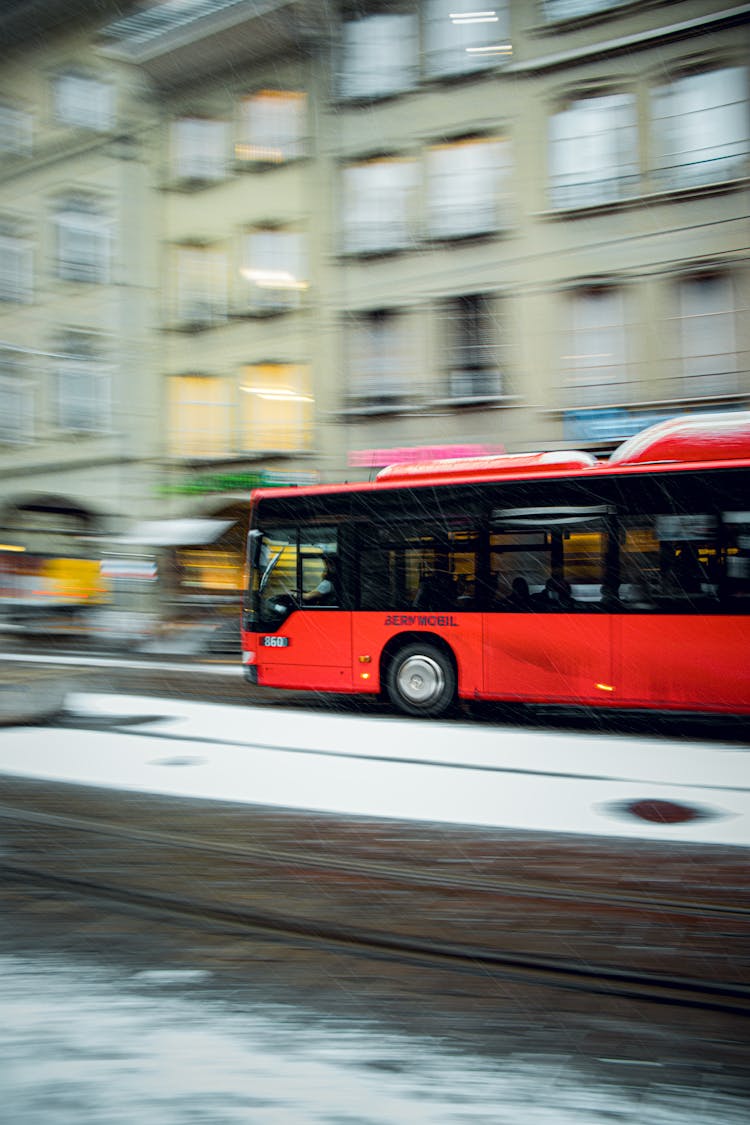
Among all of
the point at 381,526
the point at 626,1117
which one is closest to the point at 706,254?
the point at 381,526

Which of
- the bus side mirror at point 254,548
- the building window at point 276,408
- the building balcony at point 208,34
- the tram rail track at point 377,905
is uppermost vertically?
the building balcony at point 208,34

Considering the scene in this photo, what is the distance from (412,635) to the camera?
32.8 feet

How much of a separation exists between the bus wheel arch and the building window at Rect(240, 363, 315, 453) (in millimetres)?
12073

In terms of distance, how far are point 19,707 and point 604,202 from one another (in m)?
14.3

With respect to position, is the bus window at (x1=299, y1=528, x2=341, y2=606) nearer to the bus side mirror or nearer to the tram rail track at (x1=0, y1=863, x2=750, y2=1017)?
the bus side mirror

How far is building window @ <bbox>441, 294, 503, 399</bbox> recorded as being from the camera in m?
18.8

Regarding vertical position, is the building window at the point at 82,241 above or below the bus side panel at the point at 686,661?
above

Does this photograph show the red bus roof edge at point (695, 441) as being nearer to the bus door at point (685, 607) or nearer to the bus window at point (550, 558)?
the bus door at point (685, 607)

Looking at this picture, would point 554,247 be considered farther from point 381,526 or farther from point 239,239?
point 381,526

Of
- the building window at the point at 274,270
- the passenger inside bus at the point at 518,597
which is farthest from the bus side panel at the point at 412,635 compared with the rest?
the building window at the point at 274,270

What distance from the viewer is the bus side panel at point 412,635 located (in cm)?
948

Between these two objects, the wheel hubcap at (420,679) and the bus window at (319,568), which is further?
the bus window at (319,568)

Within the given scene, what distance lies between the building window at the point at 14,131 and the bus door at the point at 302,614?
2266 centimetres

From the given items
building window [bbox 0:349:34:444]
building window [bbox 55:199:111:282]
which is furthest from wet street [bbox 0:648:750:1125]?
building window [bbox 0:349:34:444]
